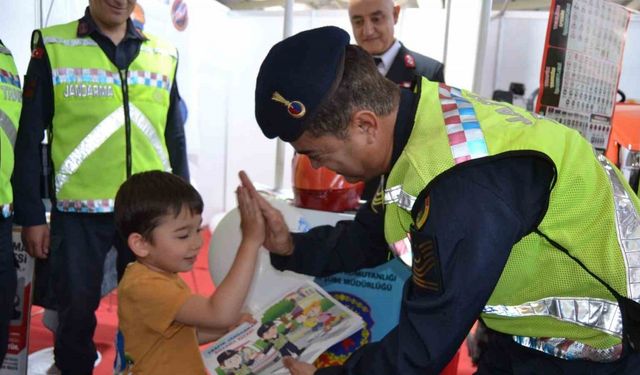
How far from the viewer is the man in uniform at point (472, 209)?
35.4 inches

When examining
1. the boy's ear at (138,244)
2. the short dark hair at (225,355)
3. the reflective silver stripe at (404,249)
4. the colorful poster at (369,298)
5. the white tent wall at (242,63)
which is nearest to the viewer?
the reflective silver stripe at (404,249)

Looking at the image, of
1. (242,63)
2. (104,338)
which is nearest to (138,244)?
(104,338)

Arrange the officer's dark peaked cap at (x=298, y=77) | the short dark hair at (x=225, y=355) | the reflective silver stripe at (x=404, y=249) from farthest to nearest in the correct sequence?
the short dark hair at (x=225, y=355)
the reflective silver stripe at (x=404, y=249)
the officer's dark peaked cap at (x=298, y=77)

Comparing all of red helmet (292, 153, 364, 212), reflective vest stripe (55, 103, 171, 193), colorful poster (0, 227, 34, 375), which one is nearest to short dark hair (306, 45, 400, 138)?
red helmet (292, 153, 364, 212)

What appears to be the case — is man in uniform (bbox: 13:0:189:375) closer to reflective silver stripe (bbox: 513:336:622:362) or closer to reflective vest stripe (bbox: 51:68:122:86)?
reflective vest stripe (bbox: 51:68:122:86)

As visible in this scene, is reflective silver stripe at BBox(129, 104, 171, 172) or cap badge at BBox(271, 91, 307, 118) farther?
reflective silver stripe at BBox(129, 104, 171, 172)

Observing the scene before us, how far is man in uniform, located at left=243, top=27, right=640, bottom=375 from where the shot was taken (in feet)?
2.95

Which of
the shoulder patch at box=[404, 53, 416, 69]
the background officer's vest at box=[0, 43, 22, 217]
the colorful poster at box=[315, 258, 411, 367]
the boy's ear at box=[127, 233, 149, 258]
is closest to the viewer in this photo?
the boy's ear at box=[127, 233, 149, 258]

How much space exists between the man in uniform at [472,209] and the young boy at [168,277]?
43cm

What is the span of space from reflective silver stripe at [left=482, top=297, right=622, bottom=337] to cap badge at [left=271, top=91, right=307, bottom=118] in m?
0.48

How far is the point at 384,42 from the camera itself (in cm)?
274

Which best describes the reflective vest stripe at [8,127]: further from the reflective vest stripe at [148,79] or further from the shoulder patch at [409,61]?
the shoulder patch at [409,61]

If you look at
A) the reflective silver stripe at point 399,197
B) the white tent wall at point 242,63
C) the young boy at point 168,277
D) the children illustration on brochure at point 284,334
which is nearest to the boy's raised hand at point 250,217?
the young boy at point 168,277

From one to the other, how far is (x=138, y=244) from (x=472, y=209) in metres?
0.99
